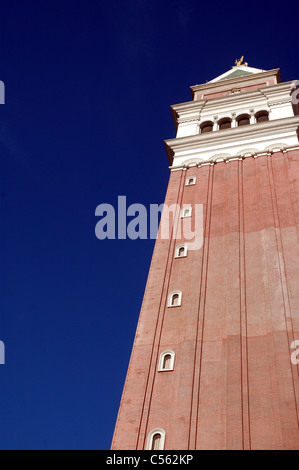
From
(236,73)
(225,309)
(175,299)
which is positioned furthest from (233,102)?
(225,309)

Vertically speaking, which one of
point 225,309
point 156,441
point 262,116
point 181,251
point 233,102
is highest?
point 233,102

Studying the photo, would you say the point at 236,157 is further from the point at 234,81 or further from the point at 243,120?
the point at 234,81

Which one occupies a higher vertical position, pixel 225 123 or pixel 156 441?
pixel 225 123

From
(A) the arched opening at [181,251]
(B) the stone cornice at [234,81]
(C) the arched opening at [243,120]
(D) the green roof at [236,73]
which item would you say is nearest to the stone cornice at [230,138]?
(C) the arched opening at [243,120]

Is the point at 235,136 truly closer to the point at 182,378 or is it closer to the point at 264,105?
the point at 264,105

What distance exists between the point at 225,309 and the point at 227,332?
118cm

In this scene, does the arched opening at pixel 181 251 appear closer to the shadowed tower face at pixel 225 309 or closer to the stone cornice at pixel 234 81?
the shadowed tower face at pixel 225 309

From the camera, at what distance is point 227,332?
57.5 ft

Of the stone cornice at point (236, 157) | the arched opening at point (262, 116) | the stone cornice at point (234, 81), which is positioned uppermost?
the stone cornice at point (234, 81)

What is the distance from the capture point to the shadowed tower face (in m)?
14.8

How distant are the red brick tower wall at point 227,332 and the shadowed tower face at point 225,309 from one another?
40 millimetres

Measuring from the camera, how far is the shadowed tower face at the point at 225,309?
48.5ft

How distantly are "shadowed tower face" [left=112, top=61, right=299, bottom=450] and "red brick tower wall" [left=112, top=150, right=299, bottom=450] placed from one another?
0.13 ft
